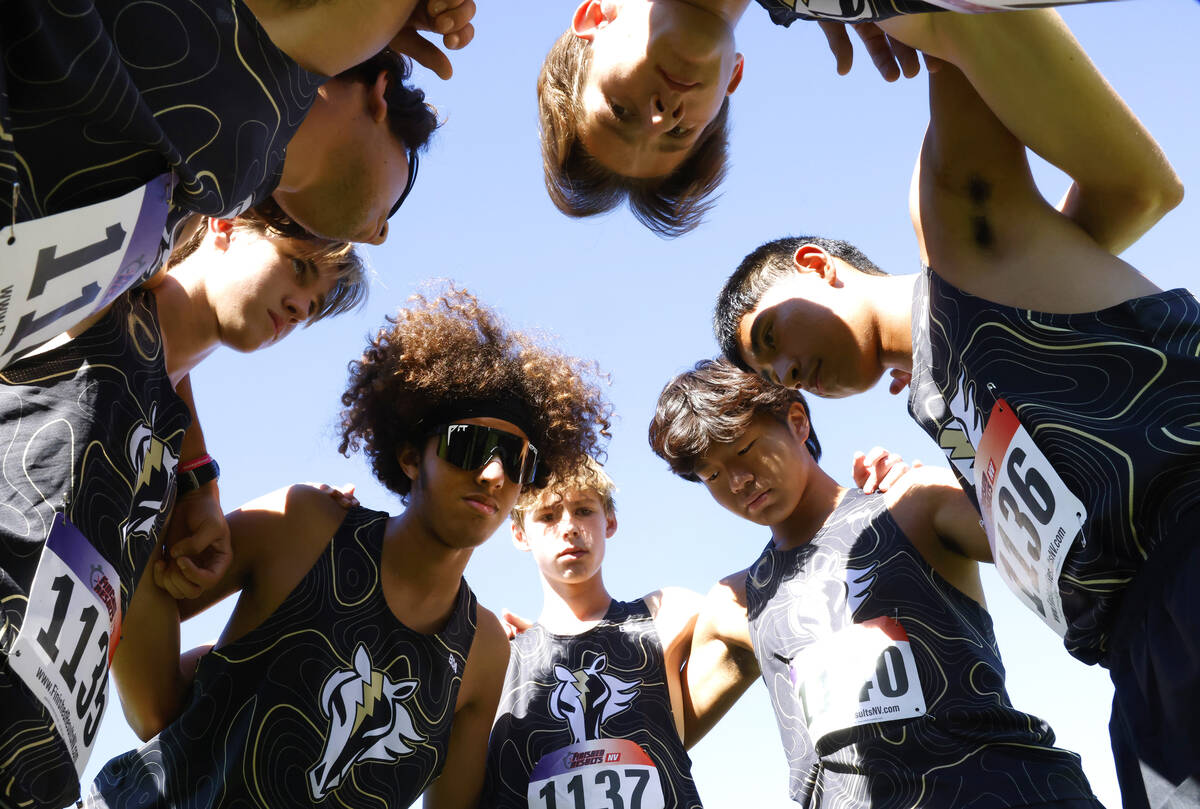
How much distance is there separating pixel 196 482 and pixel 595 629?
2.08 meters

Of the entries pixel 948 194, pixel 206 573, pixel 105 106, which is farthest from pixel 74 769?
pixel 948 194

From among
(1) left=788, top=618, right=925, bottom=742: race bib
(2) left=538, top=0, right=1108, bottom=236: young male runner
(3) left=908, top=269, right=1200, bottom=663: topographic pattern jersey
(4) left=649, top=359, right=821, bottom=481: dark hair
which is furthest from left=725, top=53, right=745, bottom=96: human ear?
(1) left=788, top=618, right=925, bottom=742: race bib

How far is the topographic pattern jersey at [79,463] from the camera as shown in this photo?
2504 millimetres

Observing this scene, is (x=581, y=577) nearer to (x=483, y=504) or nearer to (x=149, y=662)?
(x=483, y=504)

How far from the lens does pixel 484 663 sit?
4605mm

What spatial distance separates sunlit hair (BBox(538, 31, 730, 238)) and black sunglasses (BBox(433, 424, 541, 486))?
1064 mm

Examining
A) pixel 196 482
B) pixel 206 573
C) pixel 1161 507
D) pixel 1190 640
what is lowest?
pixel 1190 640

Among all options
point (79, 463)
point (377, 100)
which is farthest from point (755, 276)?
point (79, 463)

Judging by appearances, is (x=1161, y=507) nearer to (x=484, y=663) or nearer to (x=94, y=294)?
(x=94, y=294)

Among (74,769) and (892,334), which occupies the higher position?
(892,334)

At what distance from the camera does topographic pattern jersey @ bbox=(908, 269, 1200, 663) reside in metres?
2.36

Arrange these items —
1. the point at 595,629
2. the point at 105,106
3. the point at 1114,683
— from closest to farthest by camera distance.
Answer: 1. the point at 105,106
2. the point at 1114,683
3. the point at 595,629

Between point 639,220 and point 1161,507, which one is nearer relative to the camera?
point 1161,507

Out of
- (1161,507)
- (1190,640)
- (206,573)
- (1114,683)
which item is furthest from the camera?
(206,573)
